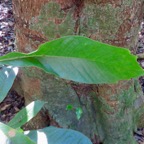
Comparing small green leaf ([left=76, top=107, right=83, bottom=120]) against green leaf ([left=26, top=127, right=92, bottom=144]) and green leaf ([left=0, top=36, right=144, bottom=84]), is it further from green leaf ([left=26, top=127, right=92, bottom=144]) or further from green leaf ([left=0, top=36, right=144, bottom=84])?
green leaf ([left=0, top=36, right=144, bottom=84])

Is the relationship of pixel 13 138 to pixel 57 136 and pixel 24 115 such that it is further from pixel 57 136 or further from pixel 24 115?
pixel 24 115

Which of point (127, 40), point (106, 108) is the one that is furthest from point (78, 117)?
point (127, 40)

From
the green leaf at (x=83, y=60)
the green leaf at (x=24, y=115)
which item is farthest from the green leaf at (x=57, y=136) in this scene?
the green leaf at (x=83, y=60)

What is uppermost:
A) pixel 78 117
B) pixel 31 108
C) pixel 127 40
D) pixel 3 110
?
pixel 127 40

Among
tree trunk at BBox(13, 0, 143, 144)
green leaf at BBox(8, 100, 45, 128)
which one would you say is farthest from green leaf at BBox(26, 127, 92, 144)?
tree trunk at BBox(13, 0, 143, 144)

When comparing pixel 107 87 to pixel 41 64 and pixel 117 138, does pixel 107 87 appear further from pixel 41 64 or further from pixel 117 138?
pixel 41 64

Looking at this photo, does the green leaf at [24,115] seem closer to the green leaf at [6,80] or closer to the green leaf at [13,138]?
the green leaf at [6,80]
